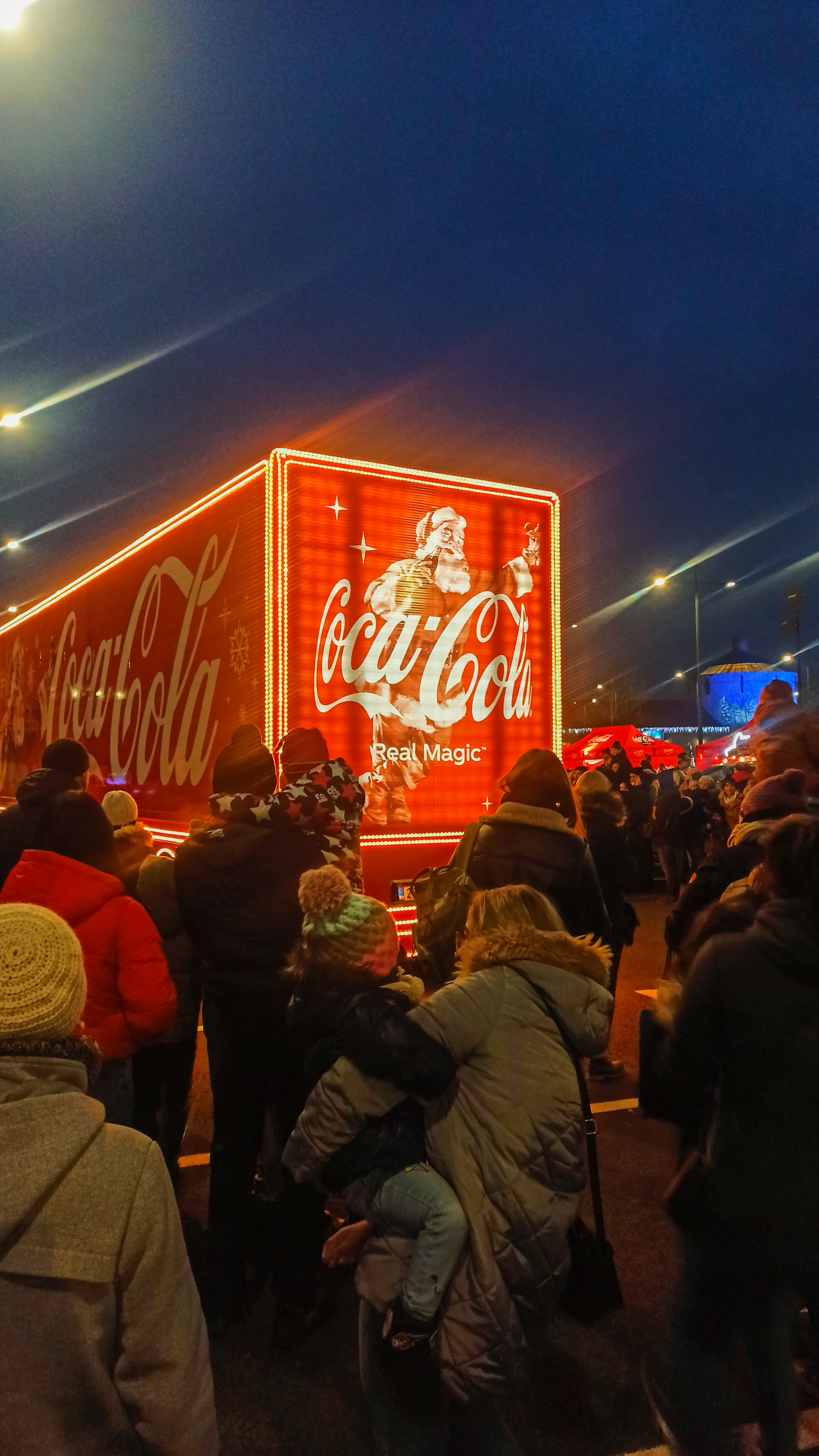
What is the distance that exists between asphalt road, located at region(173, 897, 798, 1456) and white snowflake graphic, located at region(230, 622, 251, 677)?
3318 millimetres

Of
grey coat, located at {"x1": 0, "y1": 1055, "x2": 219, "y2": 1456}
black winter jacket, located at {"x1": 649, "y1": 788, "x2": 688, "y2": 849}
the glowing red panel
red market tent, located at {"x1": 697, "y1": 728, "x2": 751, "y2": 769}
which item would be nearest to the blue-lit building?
red market tent, located at {"x1": 697, "y1": 728, "x2": 751, "y2": 769}

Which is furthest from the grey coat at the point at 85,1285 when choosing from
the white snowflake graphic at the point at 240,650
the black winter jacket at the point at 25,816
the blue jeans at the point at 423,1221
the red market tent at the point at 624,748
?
the red market tent at the point at 624,748

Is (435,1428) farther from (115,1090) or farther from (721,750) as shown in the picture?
(721,750)

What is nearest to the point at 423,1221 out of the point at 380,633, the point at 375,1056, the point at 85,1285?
the point at 375,1056

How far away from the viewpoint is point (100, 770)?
10023 mm

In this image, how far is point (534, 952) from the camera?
238 centimetres

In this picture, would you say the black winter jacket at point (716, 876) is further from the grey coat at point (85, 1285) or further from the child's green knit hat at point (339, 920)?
the grey coat at point (85, 1285)

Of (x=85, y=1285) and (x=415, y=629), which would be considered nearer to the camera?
(x=85, y=1285)

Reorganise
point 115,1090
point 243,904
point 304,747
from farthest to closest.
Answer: point 304,747, point 243,904, point 115,1090

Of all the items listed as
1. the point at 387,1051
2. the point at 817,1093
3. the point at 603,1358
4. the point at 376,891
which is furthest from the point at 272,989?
the point at 376,891

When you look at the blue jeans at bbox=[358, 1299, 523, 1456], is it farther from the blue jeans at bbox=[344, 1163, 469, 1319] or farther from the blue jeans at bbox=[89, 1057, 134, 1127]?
the blue jeans at bbox=[89, 1057, 134, 1127]

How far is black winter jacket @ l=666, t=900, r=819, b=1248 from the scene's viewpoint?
2.16m

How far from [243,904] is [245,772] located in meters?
0.66

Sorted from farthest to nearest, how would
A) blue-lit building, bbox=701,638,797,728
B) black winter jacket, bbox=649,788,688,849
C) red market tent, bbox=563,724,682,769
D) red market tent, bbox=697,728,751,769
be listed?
1. blue-lit building, bbox=701,638,797,728
2. red market tent, bbox=697,728,751,769
3. red market tent, bbox=563,724,682,769
4. black winter jacket, bbox=649,788,688,849
